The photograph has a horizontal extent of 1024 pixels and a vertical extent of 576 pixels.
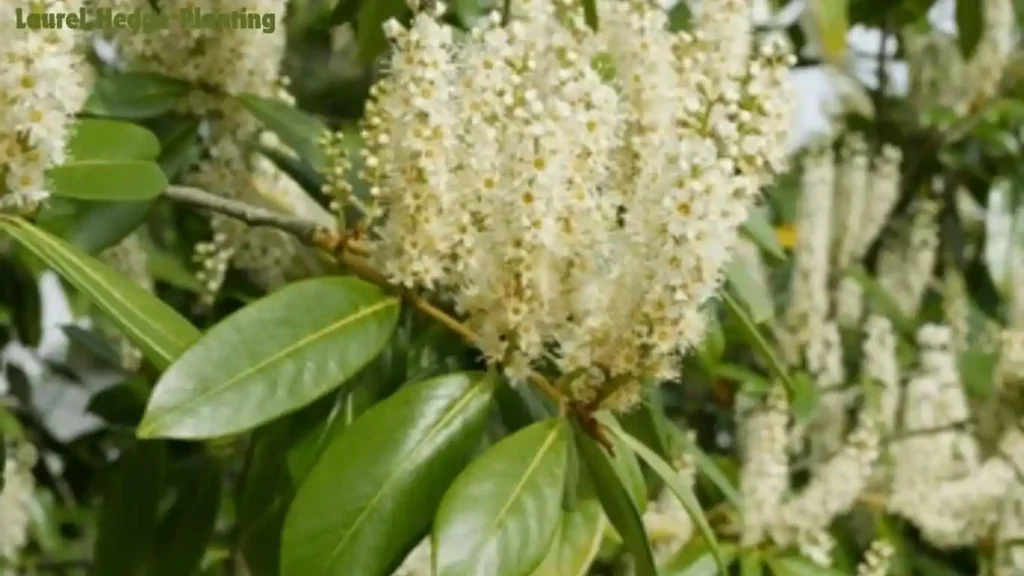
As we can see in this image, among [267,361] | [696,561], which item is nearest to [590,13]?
[267,361]

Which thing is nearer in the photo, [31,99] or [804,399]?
[31,99]

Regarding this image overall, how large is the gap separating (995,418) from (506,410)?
0.86 m

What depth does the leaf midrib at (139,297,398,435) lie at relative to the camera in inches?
22.1

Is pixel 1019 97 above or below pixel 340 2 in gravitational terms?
below

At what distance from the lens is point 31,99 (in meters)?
0.56

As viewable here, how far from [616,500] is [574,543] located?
0.15ft

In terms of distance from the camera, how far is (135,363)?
3.72ft

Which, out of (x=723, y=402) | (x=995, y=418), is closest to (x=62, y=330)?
(x=723, y=402)

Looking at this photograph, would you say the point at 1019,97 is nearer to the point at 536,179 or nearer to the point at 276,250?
the point at 276,250

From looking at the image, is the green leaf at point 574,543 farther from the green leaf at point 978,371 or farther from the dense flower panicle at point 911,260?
the dense flower panicle at point 911,260

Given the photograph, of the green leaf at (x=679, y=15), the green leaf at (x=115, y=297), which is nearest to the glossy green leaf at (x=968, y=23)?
the green leaf at (x=679, y=15)

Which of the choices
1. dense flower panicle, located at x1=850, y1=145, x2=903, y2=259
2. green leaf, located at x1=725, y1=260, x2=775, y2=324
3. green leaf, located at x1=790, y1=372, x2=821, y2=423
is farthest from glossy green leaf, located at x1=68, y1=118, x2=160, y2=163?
dense flower panicle, located at x1=850, y1=145, x2=903, y2=259

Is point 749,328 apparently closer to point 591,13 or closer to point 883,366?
point 591,13

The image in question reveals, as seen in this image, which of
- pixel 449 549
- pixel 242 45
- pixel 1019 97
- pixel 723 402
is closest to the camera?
pixel 449 549
